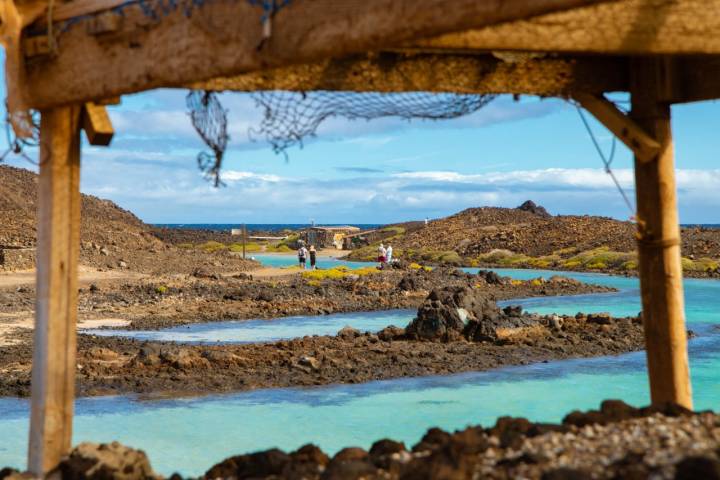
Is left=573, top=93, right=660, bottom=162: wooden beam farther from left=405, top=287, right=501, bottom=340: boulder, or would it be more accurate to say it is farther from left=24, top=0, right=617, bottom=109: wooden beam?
left=405, top=287, right=501, bottom=340: boulder

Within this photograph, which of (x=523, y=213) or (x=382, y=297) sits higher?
(x=523, y=213)

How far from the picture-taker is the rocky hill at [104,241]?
35719mm

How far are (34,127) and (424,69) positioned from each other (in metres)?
2.29

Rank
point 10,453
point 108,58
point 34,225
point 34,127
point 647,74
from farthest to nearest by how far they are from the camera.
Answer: point 34,225
point 10,453
point 647,74
point 34,127
point 108,58

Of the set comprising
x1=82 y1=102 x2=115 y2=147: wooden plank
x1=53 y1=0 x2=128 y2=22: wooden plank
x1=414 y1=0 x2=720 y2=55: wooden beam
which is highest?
x1=53 y1=0 x2=128 y2=22: wooden plank

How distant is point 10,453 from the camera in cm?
1041

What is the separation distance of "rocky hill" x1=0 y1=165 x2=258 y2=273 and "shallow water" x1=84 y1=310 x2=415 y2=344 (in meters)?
13.5

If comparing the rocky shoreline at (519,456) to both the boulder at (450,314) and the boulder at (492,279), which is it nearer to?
the boulder at (450,314)

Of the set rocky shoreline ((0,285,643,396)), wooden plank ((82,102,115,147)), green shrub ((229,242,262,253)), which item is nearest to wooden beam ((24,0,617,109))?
wooden plank ((82,102,115,147))

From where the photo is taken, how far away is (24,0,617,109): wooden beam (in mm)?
3484

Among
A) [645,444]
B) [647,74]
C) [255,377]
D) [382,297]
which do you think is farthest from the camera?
[382,297]

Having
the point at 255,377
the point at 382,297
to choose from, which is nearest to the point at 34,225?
the point at 382,297

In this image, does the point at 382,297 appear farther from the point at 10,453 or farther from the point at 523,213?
the point at 523,213

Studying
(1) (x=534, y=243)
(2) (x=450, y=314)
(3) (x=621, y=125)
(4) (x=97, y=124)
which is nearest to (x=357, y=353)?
(2) (x=450, y=314)
